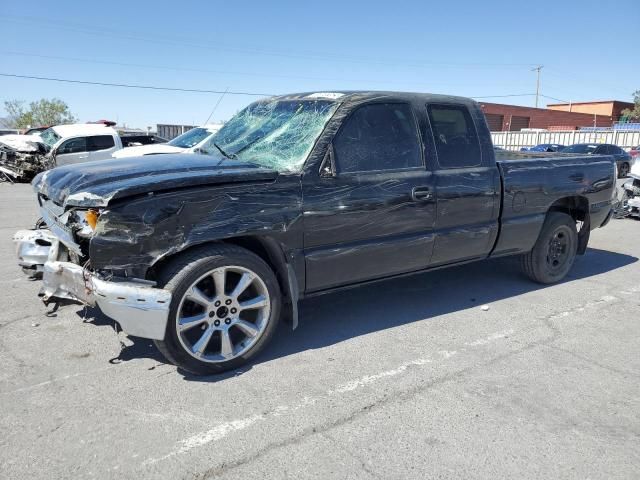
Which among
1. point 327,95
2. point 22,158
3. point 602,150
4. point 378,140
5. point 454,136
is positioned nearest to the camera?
point 378,140

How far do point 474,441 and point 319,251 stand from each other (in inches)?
63.1

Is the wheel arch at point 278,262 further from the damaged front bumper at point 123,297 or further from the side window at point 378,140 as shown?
the side window at point 378,140

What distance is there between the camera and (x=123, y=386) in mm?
3131

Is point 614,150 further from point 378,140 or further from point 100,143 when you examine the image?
point 378,140

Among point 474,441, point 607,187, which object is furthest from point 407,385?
point 607,187

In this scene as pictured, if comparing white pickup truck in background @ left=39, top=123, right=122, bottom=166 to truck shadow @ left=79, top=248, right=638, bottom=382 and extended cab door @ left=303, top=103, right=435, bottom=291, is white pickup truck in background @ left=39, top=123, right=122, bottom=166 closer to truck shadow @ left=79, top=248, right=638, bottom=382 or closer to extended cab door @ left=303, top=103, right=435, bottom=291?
truck shadow @ left=79, top=248, right=638, bottom=382

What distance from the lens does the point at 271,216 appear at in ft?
11.2

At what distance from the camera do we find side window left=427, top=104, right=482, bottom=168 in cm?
430

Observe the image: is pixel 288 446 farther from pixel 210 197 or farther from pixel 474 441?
pixel 210 197

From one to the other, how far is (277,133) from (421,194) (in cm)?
124

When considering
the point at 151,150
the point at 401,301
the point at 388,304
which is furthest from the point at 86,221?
the point at 151,150

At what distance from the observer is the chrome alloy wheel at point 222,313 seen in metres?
3.21

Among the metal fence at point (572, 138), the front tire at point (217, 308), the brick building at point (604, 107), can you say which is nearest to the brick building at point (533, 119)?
the brick building at point (604, 107)

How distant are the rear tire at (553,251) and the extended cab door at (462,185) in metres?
0.87
